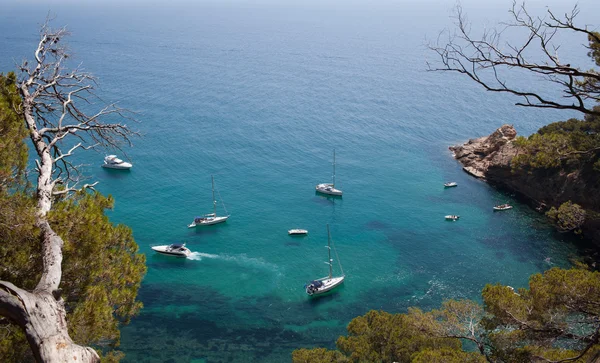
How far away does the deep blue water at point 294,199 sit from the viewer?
3809cm

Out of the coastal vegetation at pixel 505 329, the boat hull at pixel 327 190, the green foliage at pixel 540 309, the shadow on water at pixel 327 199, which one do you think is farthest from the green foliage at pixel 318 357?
the boat hull at pixel 327 190

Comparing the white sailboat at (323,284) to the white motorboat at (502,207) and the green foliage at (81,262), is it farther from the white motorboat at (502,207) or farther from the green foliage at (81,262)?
the green foliage at (81,262)

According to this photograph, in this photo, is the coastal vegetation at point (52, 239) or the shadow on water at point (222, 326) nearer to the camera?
the coastal vegetation at point (52, 239)

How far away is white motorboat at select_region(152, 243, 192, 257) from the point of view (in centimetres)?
4509

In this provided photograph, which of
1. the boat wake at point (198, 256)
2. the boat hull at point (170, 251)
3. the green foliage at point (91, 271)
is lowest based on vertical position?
the boat wake at point (198, 256)

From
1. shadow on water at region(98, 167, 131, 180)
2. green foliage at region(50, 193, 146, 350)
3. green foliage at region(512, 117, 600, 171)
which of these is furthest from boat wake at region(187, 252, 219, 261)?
green foliage at region(50, 193, 146, 350)

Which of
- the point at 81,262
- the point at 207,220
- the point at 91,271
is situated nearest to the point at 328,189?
the point at 207,220

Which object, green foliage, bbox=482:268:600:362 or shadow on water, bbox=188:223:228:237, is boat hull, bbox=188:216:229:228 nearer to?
shadow on water, bbox=188:223:228:237

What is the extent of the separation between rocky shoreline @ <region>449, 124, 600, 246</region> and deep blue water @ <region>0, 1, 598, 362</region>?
2.37 metres

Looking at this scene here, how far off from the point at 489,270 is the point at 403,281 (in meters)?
8.65

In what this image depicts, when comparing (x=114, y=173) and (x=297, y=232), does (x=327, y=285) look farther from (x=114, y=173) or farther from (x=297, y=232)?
(x=114, y=173)

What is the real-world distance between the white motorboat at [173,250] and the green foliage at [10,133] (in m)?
32.9

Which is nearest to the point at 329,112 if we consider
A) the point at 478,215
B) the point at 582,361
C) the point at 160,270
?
the point at 478,215

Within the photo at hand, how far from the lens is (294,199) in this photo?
58.6m
